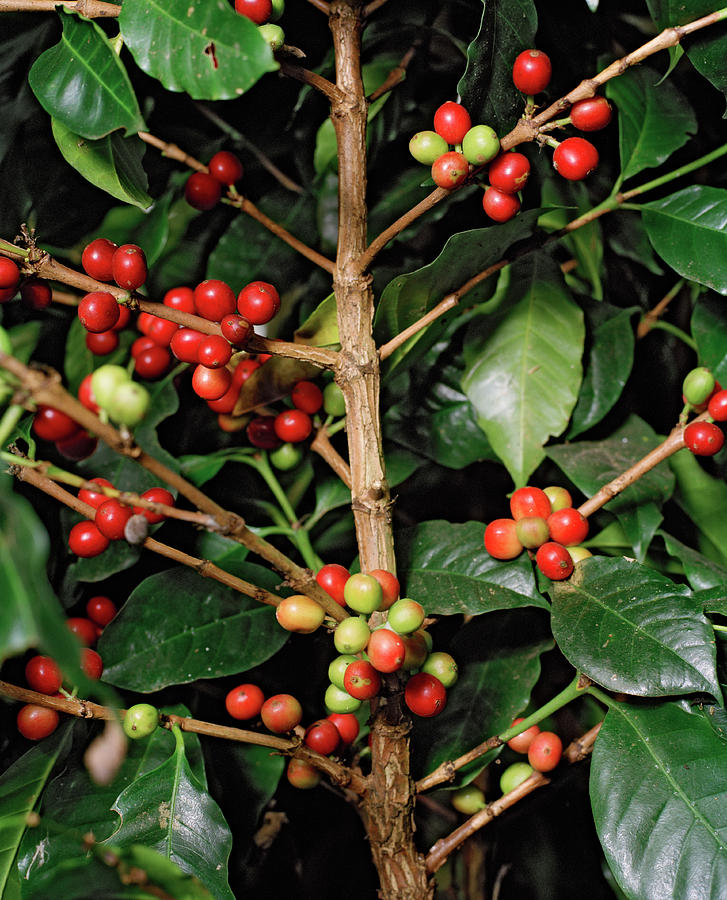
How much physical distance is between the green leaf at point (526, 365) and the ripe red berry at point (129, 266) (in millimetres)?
395

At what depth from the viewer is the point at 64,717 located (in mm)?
793

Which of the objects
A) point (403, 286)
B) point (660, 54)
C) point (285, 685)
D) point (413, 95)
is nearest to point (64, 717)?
point (285, 685)

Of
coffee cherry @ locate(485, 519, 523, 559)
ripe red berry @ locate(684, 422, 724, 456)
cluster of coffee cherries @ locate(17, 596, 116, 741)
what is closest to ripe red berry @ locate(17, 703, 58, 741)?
cluster of coffee cherries @ locate(17, 596, 116, 741)

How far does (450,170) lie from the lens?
63 centimetres

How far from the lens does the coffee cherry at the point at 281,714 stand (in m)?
0.69

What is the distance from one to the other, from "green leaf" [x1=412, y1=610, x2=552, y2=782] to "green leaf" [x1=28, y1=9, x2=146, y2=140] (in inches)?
23.8

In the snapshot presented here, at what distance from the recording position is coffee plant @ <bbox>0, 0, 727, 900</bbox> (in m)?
0.63

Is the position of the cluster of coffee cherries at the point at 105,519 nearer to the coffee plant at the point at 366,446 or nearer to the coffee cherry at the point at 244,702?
the coffee plant at the point at 366,446

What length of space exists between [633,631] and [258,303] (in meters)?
0.43

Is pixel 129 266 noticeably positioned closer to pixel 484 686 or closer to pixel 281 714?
pixel 281 714

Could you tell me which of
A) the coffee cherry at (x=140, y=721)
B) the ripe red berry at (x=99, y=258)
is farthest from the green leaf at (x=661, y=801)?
the ripe red berry at (x=99, y=258)

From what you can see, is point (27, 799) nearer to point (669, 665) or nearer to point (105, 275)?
point (105, 275)

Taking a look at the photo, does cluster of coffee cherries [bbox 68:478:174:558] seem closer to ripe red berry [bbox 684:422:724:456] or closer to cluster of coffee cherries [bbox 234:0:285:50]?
cluster of coffee cherries [bbox 234:0:285:50]

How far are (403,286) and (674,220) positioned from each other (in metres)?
0.32
